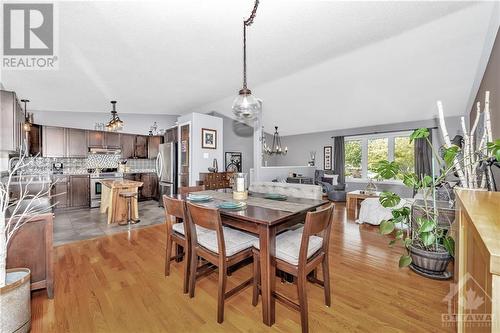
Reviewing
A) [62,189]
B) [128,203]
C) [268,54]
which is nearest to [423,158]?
[268,54]

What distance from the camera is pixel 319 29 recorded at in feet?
7.93

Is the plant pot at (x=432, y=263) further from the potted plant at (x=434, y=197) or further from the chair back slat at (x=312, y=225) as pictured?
the chair back slat at (x=312, y=225)

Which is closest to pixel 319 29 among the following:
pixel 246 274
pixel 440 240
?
pixel 440 240

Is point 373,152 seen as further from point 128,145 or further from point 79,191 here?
point 79,191

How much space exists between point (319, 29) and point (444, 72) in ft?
9.43

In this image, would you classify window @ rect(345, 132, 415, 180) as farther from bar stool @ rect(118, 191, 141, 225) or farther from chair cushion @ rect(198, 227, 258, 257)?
bar stool @ rect(118, 191, 141, 225)

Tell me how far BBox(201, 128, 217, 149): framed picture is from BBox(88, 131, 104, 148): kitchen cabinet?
2780mm

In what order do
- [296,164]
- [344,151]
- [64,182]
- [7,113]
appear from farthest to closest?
[296,164]
[344,151]
[64,182]
[7,113]

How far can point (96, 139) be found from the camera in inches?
225

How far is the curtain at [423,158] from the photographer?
6.08m

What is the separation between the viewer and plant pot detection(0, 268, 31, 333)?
1.29 metres

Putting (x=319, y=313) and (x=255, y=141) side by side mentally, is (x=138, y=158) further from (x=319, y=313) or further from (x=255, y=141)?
(x=319, y=313)

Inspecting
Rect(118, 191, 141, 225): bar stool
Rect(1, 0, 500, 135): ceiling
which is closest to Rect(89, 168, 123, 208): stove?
Rect(1, 0, 500, 135): ceiling

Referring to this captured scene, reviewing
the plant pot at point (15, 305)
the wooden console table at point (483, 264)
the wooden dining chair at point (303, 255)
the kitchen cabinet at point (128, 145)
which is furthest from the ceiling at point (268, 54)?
the plant pot at point (15, 305)
